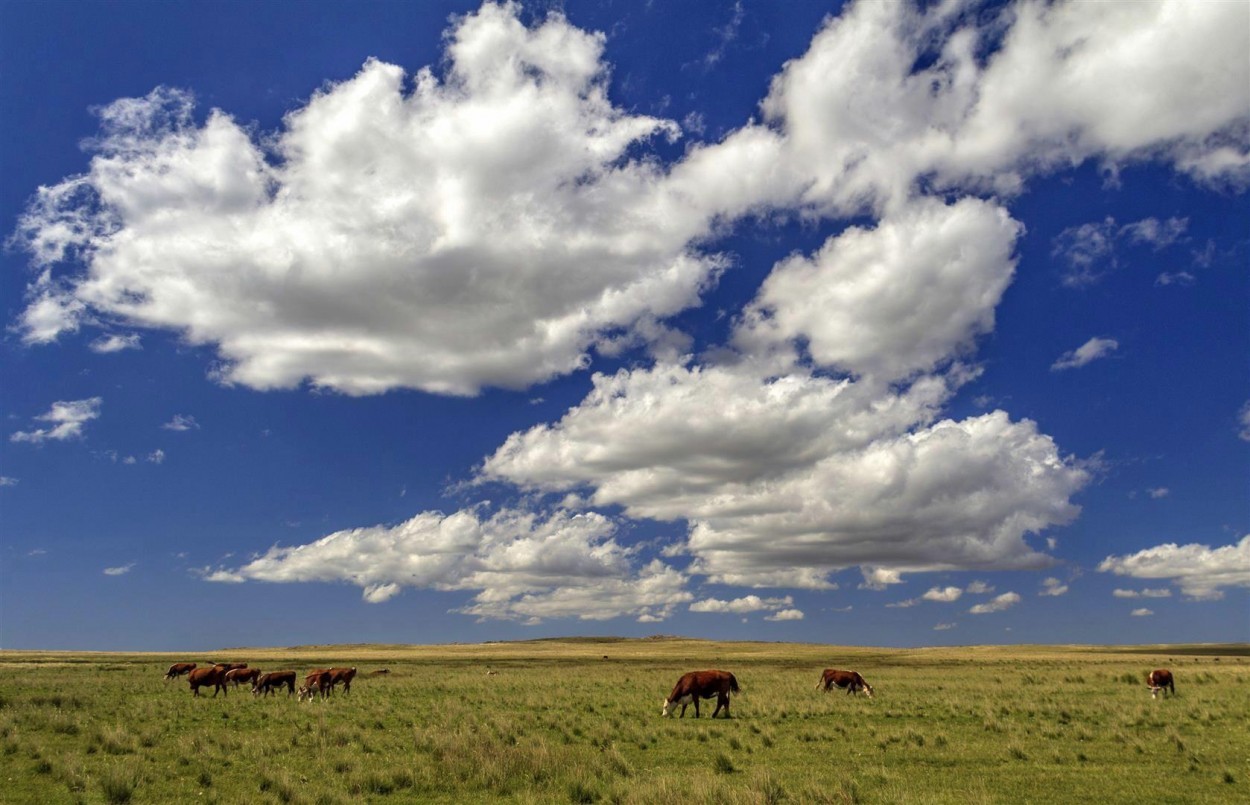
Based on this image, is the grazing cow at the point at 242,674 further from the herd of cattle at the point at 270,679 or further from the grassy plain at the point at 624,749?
the grassy plain at the point at 624,749

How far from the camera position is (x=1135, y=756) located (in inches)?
742

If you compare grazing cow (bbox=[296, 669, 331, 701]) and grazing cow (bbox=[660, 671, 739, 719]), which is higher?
grazing cow (bbox=[660, 671, 739, 719])

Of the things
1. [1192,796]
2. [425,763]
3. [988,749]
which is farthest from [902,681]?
[425,763]

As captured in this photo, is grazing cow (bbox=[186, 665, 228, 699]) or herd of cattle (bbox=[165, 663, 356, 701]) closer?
herd of cattle (bbox=[165, 663, 356, 701])

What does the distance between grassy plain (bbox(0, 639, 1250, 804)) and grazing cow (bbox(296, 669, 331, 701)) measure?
1259 mm

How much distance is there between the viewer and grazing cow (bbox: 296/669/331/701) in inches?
1366

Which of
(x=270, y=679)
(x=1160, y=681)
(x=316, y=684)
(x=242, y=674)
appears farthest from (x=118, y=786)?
(x=1160, y=681)

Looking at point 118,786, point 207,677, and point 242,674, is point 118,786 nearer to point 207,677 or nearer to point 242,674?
point 207,677

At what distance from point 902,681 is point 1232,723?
22063mm

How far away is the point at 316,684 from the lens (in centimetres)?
3588

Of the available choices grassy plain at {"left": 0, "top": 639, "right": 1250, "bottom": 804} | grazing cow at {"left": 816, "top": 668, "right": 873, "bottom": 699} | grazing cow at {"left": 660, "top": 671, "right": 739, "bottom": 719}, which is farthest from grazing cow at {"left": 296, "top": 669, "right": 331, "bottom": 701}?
grazing cow at {"left": 816, "top": 668, "right": 873, "bottom": 699}

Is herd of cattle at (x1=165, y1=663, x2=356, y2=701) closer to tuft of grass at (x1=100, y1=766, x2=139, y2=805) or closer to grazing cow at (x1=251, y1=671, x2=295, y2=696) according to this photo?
grazing cow at (x1=251, y1=671, x2=295, y2=696)

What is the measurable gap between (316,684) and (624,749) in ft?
72.1

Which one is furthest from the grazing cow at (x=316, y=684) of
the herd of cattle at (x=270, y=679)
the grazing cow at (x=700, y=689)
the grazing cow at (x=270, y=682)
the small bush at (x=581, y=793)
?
the small bush at (x=581, y=793)
